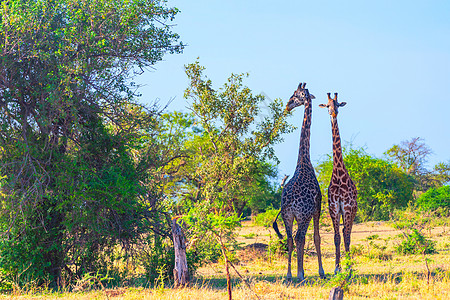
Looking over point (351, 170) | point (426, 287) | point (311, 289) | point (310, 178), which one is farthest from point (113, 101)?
point (351, 170)

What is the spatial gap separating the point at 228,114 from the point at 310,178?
20.7 ft

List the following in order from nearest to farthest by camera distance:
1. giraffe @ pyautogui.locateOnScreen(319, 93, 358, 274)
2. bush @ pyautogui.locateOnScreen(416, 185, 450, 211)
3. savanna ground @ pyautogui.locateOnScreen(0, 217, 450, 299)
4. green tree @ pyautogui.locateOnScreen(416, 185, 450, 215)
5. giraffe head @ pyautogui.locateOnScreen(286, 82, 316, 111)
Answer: savanna ground @ pyautogui.locateOnScreen(0, 217, 450, 299), giraffe @ pyautogui.locateOnScreen(319, 93, 358, 274), giraffe head @ pyautogui.locateOnScreen(286, 82, 316, 111), green tree @ pyautogui.locateOnScreen(416, 185, 450, 215), bush @ pyautogui.locateOnScreen(416, 185, 450, 211)

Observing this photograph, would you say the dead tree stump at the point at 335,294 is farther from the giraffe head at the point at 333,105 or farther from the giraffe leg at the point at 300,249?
the giraffe head at the point at 333,105

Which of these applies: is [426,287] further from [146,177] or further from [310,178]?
[146,177]

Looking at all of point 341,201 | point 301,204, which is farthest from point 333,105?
point 301,204

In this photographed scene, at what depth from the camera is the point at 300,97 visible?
1491 cm

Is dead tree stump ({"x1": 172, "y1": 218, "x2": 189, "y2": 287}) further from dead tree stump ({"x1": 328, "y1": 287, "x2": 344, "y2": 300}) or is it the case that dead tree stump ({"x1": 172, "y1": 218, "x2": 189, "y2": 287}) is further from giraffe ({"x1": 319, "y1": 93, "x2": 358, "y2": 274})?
dead tree stump ({"x1": 328, "y1": 287, "x2": 344, "y2": 300})

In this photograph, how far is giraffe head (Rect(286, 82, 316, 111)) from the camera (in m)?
Answer: 14.7

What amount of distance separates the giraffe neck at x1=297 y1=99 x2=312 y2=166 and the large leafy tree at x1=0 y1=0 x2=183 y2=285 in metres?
4.39

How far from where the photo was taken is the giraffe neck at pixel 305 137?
1396cm

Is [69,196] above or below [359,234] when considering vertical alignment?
above

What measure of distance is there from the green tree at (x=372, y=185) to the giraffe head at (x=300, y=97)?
24.3 metres

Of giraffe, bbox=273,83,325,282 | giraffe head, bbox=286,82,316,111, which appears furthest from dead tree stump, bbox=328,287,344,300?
giraffe head, bbox=286,82,316,111

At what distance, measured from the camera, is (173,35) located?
45.5 ft
